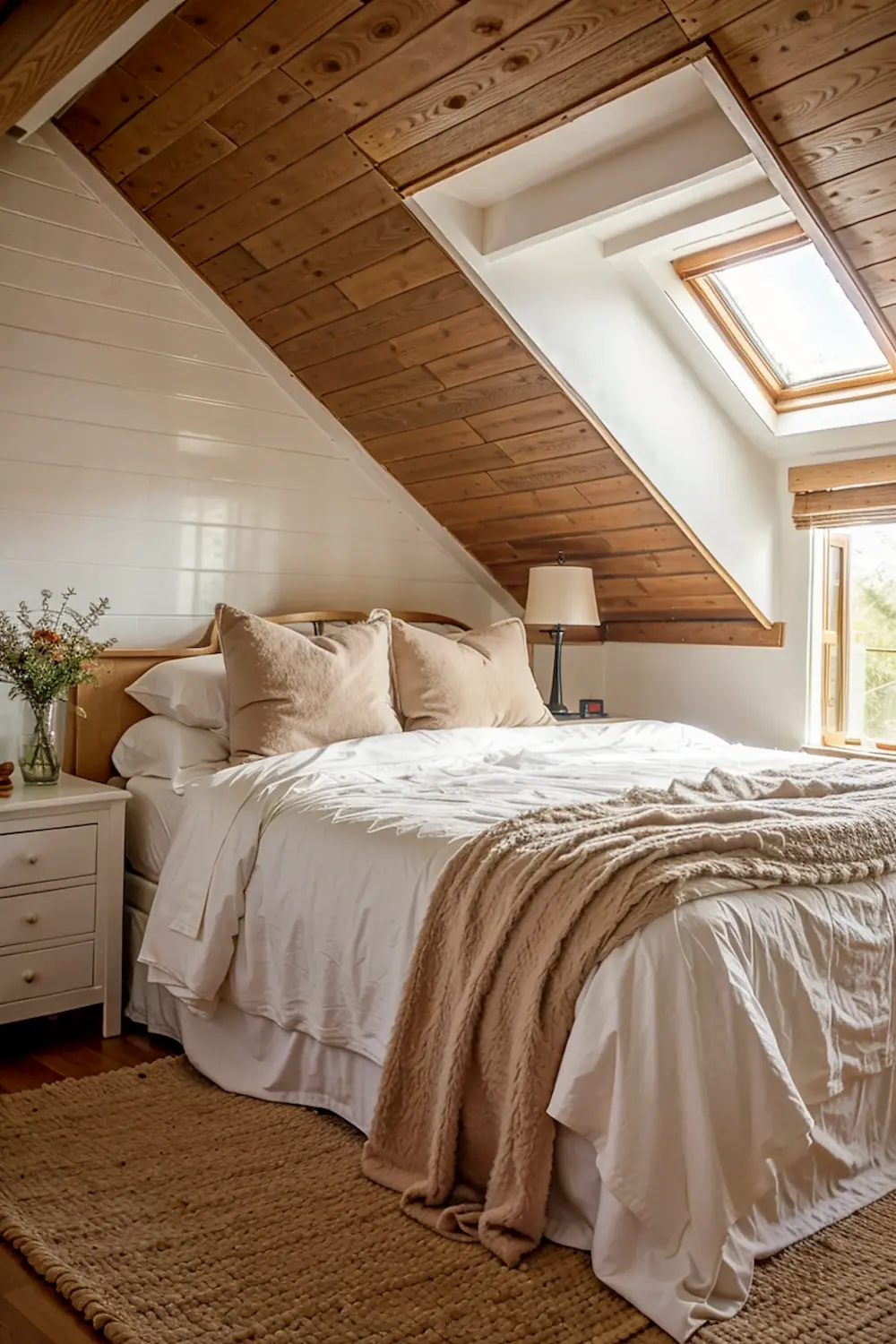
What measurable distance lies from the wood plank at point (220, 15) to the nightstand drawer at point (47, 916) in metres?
2.06

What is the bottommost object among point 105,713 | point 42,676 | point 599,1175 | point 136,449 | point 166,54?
point 599,1175

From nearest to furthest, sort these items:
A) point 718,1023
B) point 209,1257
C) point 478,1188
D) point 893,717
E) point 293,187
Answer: point 718,1023, point 209,1257, point 478,1188, point 293,187, point 893,717

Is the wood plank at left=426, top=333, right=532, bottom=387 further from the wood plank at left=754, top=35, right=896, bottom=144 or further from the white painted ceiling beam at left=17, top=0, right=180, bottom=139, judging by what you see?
the white painted ceiling beam at left=17, top=0, right=180, bottom=139

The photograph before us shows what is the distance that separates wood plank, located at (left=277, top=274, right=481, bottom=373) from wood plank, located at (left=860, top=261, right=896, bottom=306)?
41.3 inches

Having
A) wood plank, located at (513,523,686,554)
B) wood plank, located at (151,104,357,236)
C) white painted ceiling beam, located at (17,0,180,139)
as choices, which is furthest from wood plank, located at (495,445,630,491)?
white painted ceiling beam, located at (17,0,180,139)

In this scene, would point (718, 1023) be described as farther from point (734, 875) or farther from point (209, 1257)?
point (209, 1257)

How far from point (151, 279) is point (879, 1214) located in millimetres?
3179

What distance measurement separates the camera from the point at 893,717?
13.2 ft

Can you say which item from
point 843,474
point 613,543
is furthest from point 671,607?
point 843,474

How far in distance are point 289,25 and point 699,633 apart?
8.57 ft

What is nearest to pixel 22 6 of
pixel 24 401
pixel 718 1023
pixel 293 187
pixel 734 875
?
pixel 293 187

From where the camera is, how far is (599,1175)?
70.5 inches

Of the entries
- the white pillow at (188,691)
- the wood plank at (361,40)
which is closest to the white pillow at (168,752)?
the white pillow at (188,691)

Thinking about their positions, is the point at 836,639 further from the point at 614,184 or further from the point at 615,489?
the point at 614,184
